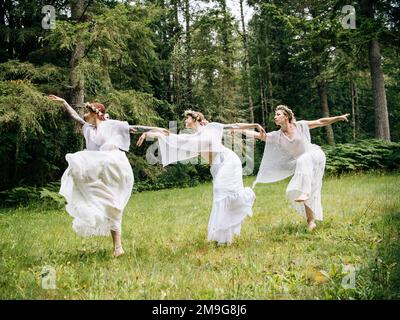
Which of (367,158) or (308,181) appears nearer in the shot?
(308,181)

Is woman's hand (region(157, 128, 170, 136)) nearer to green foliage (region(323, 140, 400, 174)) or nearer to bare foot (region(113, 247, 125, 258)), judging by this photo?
bare foot (region(113, 247, 125, 258))

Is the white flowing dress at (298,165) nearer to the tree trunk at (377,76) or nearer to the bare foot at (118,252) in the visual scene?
the bare foot at (118,252)

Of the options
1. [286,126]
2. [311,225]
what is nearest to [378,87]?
[286,126]

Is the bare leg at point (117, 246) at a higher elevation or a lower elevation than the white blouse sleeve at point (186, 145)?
lower

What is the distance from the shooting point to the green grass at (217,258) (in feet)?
13.7

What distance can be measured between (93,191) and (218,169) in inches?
83.2

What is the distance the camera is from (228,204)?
6.68 metres

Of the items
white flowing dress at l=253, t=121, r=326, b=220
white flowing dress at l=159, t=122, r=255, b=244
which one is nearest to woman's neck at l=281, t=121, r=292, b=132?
white flowing dress at l=253, t=121, r=326, b=220

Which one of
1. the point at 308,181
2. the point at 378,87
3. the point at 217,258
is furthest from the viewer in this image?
the point at 378,87

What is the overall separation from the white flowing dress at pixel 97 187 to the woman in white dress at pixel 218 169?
0.68m

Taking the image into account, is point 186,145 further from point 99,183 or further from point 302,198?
point 302,198

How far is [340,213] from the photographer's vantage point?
27.5 ft

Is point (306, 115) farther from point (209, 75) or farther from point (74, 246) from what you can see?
point (74, 246)

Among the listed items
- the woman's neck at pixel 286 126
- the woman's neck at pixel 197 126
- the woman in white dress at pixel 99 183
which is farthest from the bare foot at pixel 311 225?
the woman in white dress at pixel 99 183
